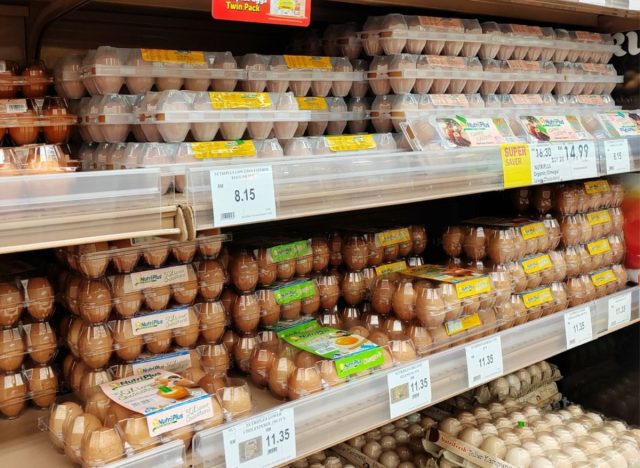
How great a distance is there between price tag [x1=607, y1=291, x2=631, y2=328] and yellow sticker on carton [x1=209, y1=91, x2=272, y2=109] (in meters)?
1.14

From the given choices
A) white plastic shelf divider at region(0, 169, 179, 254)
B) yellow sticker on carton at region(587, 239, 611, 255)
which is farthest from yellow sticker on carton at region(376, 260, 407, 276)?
white plastic shelf divider at region(0, 169, 179, 254)

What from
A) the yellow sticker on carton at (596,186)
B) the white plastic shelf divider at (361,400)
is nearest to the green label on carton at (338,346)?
the white plastic shelf divider at (361,400)

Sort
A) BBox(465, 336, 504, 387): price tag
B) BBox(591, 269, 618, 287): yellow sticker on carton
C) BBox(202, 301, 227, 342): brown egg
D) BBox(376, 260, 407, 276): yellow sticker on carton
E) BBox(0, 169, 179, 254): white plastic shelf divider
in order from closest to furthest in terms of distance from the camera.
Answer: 1. BBox(0, 169, 179, 254): white plastic shelf divider
2. BBox(202, 301, 227, 342): brown egg
3. BBox(465, 336, 504, 387): price tag
4. BBox(376, 260, 407, 276): yellow sticker on carton
5. BBox(591, 269, 618, 287): yellow sticker on carton

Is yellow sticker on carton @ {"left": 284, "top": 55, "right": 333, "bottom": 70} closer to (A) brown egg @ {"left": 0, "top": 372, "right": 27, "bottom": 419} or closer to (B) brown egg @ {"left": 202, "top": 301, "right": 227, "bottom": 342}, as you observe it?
(B) brown egg @ {"left": 202, "top": 301, "right": 227, "bottom": 342}

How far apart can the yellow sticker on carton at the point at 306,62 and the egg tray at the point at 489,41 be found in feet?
0.45

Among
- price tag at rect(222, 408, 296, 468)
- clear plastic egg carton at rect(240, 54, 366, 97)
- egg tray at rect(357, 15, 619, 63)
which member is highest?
egg tray at rect(357, 15, 619, 63)

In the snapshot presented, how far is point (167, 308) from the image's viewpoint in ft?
4.20

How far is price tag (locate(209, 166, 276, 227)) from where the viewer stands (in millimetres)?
1004

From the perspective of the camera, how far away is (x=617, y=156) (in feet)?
5.71

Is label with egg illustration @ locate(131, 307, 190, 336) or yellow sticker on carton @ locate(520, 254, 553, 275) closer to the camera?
label with egg illustration @ locate(131, 307, 190, 336)

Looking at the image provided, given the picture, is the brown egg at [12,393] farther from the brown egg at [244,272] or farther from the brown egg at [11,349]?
the brown egg at [244,272]

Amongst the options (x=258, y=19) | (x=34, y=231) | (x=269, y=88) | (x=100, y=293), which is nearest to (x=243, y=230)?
(x=269, y=88)

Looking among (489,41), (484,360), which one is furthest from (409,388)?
(489,41)

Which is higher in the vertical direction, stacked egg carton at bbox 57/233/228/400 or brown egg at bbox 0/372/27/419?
stacked egg carton at bbox 57/233/228/400
